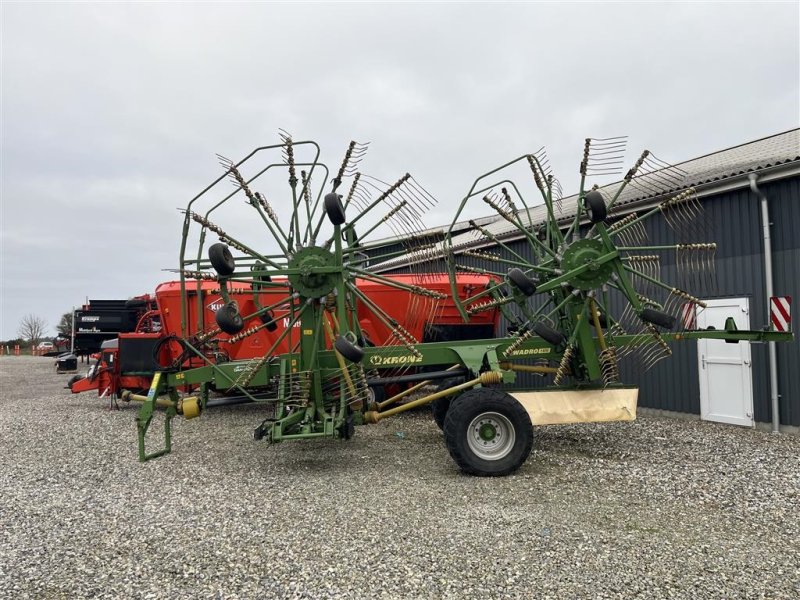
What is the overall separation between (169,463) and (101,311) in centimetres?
1615

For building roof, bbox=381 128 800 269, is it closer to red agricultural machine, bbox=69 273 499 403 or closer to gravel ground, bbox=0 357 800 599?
red agricultural machine, bbox=69 273 499 403

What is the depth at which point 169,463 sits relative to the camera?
6.97m

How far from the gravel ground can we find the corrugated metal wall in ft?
3.35

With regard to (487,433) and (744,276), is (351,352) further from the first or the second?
(744,276)

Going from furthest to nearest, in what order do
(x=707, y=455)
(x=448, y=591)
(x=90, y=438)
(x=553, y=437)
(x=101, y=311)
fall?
(x=101, y=311) < (x=90, y=438) < (x=553, y=437) < (x=707, y=455) < (x=448, y=591)

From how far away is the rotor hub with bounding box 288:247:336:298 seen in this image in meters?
6.48

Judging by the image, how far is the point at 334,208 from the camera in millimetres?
6121

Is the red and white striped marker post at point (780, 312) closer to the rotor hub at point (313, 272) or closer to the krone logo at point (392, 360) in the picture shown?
the krone logo at point (392, 360)

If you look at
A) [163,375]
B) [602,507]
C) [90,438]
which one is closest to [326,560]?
[602,507]

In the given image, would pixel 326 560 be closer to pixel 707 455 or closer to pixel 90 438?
pixel 707 455

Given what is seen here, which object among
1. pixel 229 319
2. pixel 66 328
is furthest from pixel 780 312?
pixel 66 328

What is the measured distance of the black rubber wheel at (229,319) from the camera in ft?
20.1

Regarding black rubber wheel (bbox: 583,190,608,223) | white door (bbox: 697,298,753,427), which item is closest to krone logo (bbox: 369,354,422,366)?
black rubber wheel (bbox: 583,190,608,223)

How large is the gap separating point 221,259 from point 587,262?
167 inches
